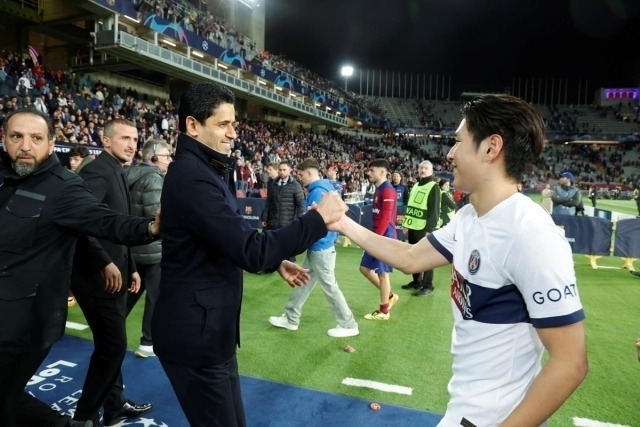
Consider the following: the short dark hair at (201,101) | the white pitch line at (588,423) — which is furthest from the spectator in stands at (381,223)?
the short dark hair at (201,101)

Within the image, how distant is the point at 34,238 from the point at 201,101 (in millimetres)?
1105

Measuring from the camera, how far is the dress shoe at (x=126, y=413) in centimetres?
313

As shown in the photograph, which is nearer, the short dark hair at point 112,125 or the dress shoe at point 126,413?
the dress shoe at point 126,413

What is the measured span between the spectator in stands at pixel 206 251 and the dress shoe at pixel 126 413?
5.35ft

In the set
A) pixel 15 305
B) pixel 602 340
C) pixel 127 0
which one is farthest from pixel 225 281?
pixel 127 0

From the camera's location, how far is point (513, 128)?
1.38 metres

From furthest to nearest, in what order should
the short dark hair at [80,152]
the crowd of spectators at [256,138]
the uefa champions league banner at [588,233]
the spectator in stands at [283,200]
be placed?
1. the crowd of spectators at [256,138]
2. the uefa champions league banner at [588,233]
3. the spectator in stands at [283,200]
4. the short dark hair at [80,152]

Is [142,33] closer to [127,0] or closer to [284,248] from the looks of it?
[127,0]

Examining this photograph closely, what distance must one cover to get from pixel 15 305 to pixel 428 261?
1.97 meters

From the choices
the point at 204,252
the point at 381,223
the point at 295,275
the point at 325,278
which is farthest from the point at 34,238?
the point at 381,223

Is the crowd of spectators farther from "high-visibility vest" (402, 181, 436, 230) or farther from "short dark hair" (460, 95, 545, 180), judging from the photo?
"high-visibility vest" (402, 181, 436, 230)

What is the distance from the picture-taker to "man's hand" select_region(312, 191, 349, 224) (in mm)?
1850

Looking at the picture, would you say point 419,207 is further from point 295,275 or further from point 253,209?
point 253,209

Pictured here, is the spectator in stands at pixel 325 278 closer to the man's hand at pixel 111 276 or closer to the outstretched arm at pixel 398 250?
the man's hand at pixel 111 276
